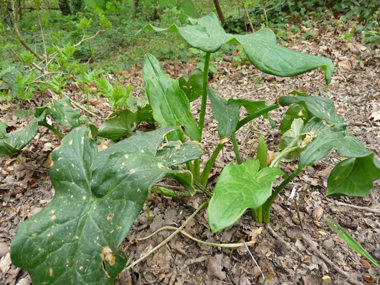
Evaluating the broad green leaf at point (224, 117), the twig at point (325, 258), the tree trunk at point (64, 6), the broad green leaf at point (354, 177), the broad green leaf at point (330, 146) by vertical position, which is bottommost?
the twig at point (325, 258)

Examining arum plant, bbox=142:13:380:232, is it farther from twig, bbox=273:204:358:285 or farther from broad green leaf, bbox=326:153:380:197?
twig, bbox=273:204:358:285

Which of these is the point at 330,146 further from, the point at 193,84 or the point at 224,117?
the point at 193,84

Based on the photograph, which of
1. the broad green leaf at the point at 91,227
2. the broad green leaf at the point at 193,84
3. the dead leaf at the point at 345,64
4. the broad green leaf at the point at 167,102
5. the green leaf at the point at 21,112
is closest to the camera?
the broad green leaf at the point at 91,227

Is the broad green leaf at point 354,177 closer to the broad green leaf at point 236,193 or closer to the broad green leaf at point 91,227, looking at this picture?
the broad green leaf at point 236,193

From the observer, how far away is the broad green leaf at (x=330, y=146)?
94 centimetres

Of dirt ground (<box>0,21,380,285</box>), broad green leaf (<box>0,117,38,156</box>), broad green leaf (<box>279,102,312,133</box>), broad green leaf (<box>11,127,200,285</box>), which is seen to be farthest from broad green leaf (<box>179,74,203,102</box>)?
broad green leaf (<box>0,117,38,156</box>)

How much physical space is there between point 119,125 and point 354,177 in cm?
142

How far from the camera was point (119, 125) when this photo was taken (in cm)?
168

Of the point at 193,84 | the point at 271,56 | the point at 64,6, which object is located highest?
the point at 64,6

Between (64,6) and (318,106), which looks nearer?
(318,106)

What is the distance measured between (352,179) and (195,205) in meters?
0.83

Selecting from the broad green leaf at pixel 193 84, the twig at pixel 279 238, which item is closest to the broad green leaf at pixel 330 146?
the twig at pixel 279 238

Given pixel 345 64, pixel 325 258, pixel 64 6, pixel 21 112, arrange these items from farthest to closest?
1. pixel 64 6
2. pixel 345 64
3. pixel 21 112
4. pixel 325 258

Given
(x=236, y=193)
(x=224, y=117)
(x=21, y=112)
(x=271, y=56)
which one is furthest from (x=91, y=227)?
(x=21, y=112)
